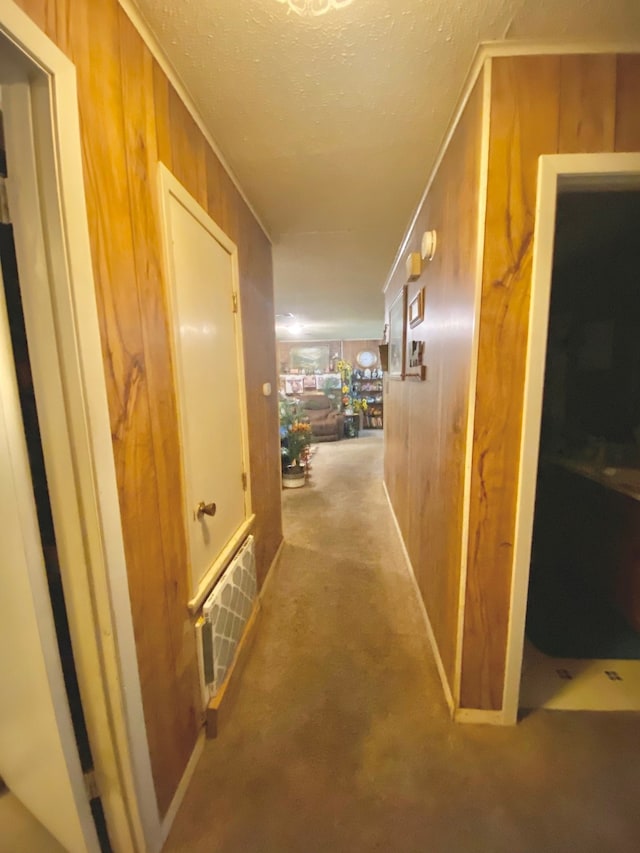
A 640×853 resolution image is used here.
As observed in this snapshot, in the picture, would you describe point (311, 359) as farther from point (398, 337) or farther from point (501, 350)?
point (501, 350)

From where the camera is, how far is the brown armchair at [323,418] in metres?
7.34

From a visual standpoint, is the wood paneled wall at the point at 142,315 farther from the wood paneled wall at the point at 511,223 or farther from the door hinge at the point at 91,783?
the wood paneled wall at the point at 511,223

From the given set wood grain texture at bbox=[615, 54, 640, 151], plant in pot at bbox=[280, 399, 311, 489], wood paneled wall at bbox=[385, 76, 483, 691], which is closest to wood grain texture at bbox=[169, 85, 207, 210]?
wood paneled wall at bbox=[385, 76, 483, 691]

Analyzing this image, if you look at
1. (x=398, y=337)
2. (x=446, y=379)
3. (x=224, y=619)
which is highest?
(x=398, y=337)

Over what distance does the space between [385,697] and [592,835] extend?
698 mm

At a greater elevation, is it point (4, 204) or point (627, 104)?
point (627, 104)

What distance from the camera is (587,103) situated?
3.38ft

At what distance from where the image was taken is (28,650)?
2.65 ft

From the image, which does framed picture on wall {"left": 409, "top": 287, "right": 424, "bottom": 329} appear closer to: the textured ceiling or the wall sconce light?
the wall sconce light

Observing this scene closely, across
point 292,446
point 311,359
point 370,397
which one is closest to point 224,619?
point 292,446

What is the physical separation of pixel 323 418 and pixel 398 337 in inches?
183

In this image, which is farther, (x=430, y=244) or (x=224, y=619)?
(x=430, y=244)

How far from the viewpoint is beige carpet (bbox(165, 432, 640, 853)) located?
40.3 inches

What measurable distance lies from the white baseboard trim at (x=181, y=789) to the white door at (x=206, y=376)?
56 cm
